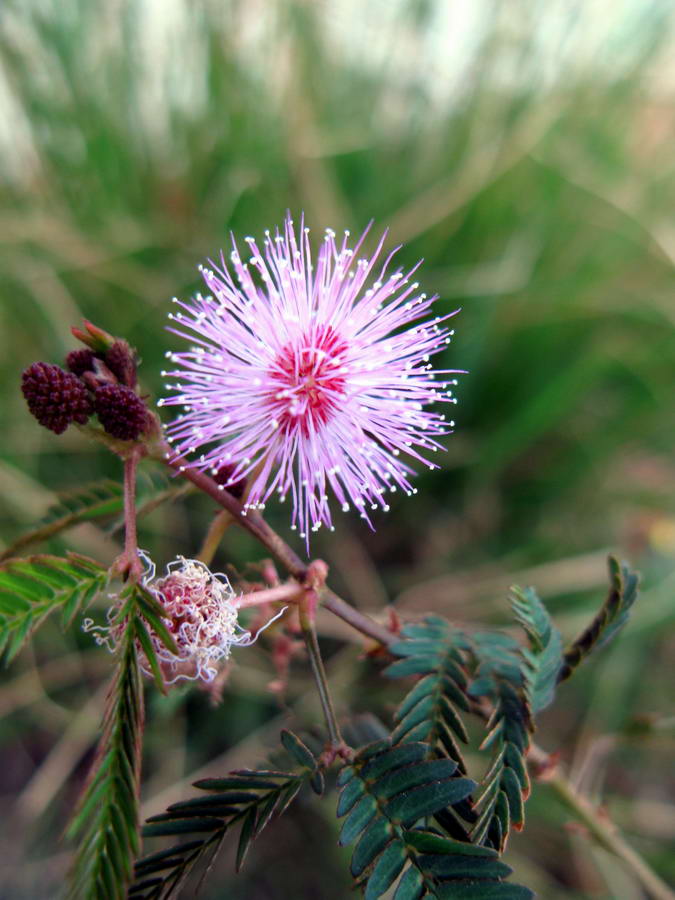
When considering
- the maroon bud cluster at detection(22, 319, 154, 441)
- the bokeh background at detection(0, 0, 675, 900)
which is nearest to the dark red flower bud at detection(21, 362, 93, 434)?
the maroon bud cluster at detection(22, 319, 154, 441)

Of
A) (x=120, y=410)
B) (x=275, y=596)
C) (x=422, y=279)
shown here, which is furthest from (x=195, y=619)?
(x=422, y=279)

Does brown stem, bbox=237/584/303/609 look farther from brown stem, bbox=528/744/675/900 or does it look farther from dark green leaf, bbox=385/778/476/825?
brown stem, bbox=528/744/675/900

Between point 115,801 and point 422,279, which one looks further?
point 422,279

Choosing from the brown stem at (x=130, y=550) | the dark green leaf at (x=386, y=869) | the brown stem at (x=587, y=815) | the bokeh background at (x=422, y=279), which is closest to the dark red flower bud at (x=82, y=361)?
the brown stem at (x=130, y=550)

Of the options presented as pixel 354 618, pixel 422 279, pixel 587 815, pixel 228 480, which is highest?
pixel 422 279

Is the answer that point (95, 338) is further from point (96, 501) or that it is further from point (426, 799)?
point (426, 799)

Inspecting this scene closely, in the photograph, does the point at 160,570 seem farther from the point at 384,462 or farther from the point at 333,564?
the point at 384,462
